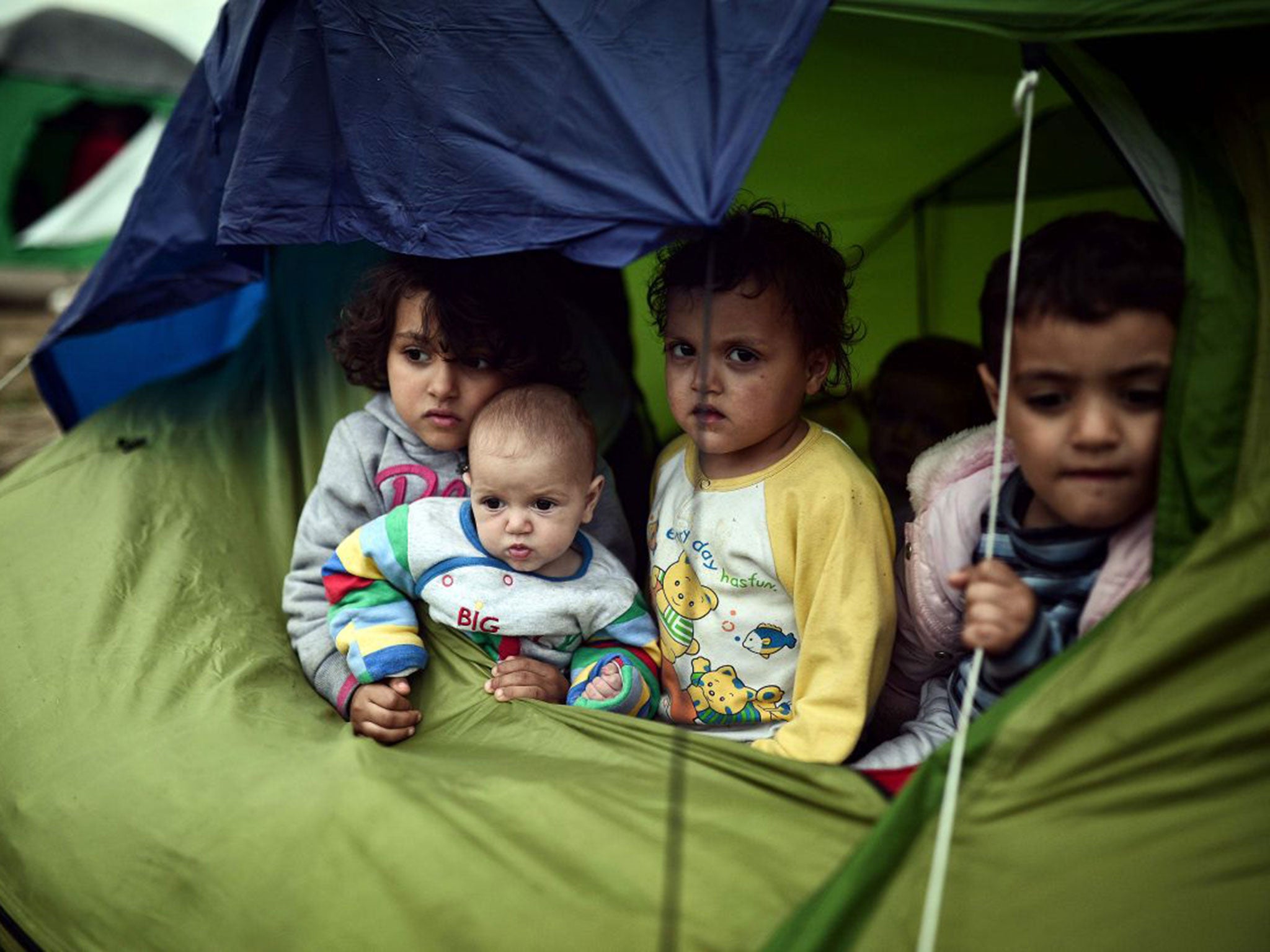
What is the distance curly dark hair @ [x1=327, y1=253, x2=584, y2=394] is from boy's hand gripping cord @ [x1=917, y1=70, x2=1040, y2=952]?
840mm

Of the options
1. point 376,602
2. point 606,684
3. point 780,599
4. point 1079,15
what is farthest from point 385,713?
point 1079,15

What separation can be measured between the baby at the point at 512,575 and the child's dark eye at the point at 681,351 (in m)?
0.17

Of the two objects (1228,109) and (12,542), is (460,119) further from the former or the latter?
(12,542)

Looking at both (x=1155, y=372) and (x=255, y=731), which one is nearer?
(x=1155, y=372)

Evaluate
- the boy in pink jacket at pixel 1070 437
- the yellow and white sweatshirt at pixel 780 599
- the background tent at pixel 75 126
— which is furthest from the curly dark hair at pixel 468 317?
the background tent at pixel 75 126

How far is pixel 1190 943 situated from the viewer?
1270mm

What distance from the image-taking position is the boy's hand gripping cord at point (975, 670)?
4.37 feet

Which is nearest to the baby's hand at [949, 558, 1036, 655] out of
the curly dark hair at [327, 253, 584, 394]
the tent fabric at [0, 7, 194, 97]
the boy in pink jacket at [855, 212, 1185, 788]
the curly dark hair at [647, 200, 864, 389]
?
the boy in pink jacket at [855, 212, 1185, 788]

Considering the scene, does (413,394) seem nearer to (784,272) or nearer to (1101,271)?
(784,272)

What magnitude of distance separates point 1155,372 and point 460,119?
0.99m

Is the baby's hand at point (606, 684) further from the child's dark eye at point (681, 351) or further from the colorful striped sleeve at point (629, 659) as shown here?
the child's dark eye at point (681, 351)

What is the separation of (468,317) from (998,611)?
1.00m

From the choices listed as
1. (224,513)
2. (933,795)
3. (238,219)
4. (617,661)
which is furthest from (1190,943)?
(224,513)

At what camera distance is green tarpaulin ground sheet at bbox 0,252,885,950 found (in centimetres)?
143
